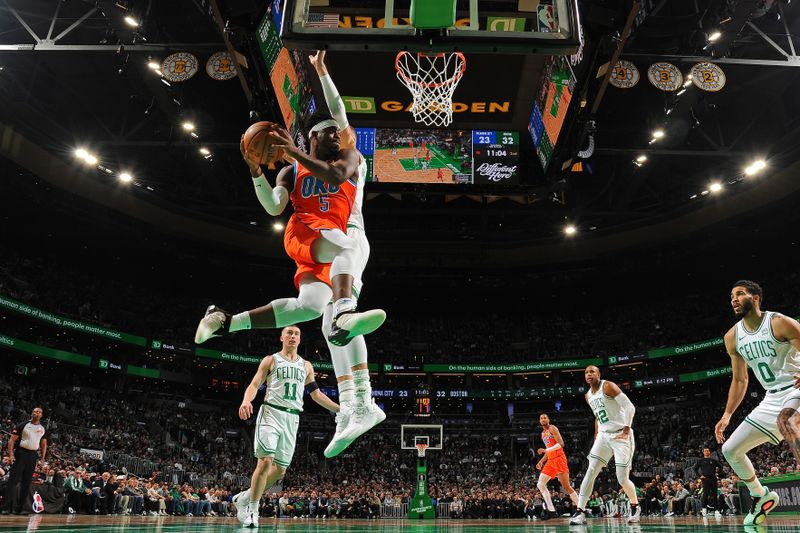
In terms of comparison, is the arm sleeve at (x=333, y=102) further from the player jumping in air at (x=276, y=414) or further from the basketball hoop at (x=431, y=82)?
the basketball hoop at (x=431, y=82)

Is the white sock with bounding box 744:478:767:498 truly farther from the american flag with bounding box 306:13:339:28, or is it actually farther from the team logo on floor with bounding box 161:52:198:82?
the team logo on floor with bounding box 161:52:198:82

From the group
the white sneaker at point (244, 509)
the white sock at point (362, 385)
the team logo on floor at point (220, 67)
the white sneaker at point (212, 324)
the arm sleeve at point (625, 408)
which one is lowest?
the white sneaker at point (244, 509)

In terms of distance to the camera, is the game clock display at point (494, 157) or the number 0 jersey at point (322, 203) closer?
the number 0 jersey at point (322, 203)

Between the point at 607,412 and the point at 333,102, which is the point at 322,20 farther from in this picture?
the point at 607,412

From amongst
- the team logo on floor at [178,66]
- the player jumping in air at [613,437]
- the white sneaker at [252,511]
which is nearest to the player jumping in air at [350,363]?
the white sneaker at [252,511]

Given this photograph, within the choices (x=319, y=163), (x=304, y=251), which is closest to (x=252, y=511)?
(x=304, y=251)

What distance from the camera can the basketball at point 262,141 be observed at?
4.17 meters

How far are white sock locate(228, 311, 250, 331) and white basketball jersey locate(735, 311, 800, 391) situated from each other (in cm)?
493

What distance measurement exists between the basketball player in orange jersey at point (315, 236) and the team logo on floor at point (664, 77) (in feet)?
36.9

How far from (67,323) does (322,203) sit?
27412 mm

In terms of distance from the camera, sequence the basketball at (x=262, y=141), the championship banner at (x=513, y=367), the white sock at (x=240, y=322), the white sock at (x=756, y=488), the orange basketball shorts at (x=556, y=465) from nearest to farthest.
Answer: the basketball at (x=262, y=141), the white sock at (x=240, y=322), the white sock at (x=756, y=488), the orange basketball shorts at (x=556, y=465), the championship banner at (x=513, y=367)

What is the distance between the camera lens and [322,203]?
15.1 ft

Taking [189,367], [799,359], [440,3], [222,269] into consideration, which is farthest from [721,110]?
[189,367]

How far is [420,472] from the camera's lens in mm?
24219
